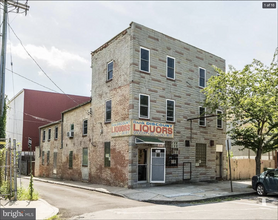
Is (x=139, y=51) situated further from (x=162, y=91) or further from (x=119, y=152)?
(x=119, y=152)

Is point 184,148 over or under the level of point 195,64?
under

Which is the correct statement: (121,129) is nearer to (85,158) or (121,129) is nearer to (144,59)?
(144,59)

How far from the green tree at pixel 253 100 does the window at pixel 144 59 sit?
170 inches

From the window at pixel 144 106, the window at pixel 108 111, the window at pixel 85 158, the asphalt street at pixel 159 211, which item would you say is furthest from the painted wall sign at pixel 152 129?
the window at pixel 85 158

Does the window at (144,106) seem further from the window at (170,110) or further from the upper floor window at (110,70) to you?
the upper floor window at (110,70)

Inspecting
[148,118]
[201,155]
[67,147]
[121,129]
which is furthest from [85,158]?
[201,155]

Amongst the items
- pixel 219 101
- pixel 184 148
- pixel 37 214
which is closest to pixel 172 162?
pixel 184 148

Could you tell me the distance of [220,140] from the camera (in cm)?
2281

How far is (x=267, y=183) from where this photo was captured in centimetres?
1434

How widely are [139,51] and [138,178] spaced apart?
7.79 meters

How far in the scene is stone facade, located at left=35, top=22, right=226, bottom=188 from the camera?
17.5 m

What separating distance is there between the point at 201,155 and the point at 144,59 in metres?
8.26

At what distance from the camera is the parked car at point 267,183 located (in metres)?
14.0

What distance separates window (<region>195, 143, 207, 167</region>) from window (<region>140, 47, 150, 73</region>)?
22.7 ft
